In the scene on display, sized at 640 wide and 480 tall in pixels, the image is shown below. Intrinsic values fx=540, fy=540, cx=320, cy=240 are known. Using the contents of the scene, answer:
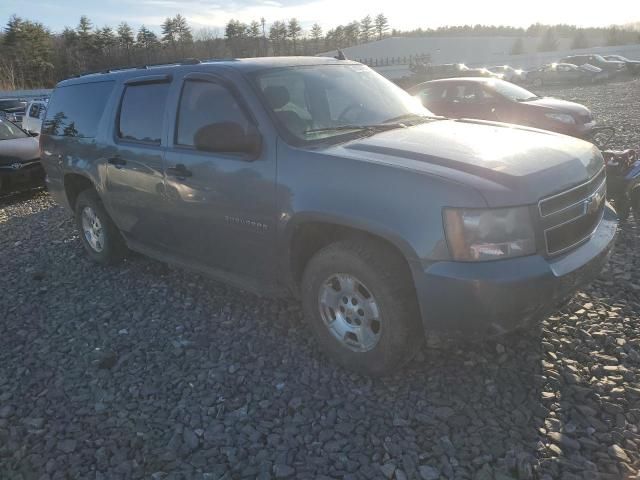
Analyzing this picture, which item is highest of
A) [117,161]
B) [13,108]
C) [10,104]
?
[10,104]

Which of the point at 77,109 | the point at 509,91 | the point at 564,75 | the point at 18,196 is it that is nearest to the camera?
the point at 77,109

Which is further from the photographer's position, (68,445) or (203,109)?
(203,109)

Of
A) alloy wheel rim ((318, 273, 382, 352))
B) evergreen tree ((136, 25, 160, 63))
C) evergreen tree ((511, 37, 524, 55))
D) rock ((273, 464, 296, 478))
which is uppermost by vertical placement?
evergreen tree ((136, 25, 160, 63))

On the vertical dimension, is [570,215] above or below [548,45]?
below

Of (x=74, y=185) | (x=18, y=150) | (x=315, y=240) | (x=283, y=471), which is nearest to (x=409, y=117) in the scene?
(x=315, y=240)

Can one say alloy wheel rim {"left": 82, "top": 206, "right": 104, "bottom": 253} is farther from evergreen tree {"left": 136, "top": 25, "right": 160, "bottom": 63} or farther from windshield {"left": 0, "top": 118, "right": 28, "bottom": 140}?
evergreen tree {"left": 136, "top": 25, "right": 160, "bottom": 63}

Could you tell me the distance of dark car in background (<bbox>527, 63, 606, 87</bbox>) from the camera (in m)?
33.1

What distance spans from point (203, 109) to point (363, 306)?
6.42 feet

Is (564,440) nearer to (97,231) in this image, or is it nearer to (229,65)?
(229,65)

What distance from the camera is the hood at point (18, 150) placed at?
1000 centimetres

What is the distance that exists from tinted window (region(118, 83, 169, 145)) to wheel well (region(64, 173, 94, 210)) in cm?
120

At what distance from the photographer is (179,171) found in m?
4.09

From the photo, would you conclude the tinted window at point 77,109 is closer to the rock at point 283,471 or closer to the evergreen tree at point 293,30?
the rock at point 283,471

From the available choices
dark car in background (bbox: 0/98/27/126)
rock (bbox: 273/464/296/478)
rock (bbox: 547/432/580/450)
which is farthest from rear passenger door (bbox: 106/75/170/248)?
dark car in background (bbox: 0/98/27/126)
